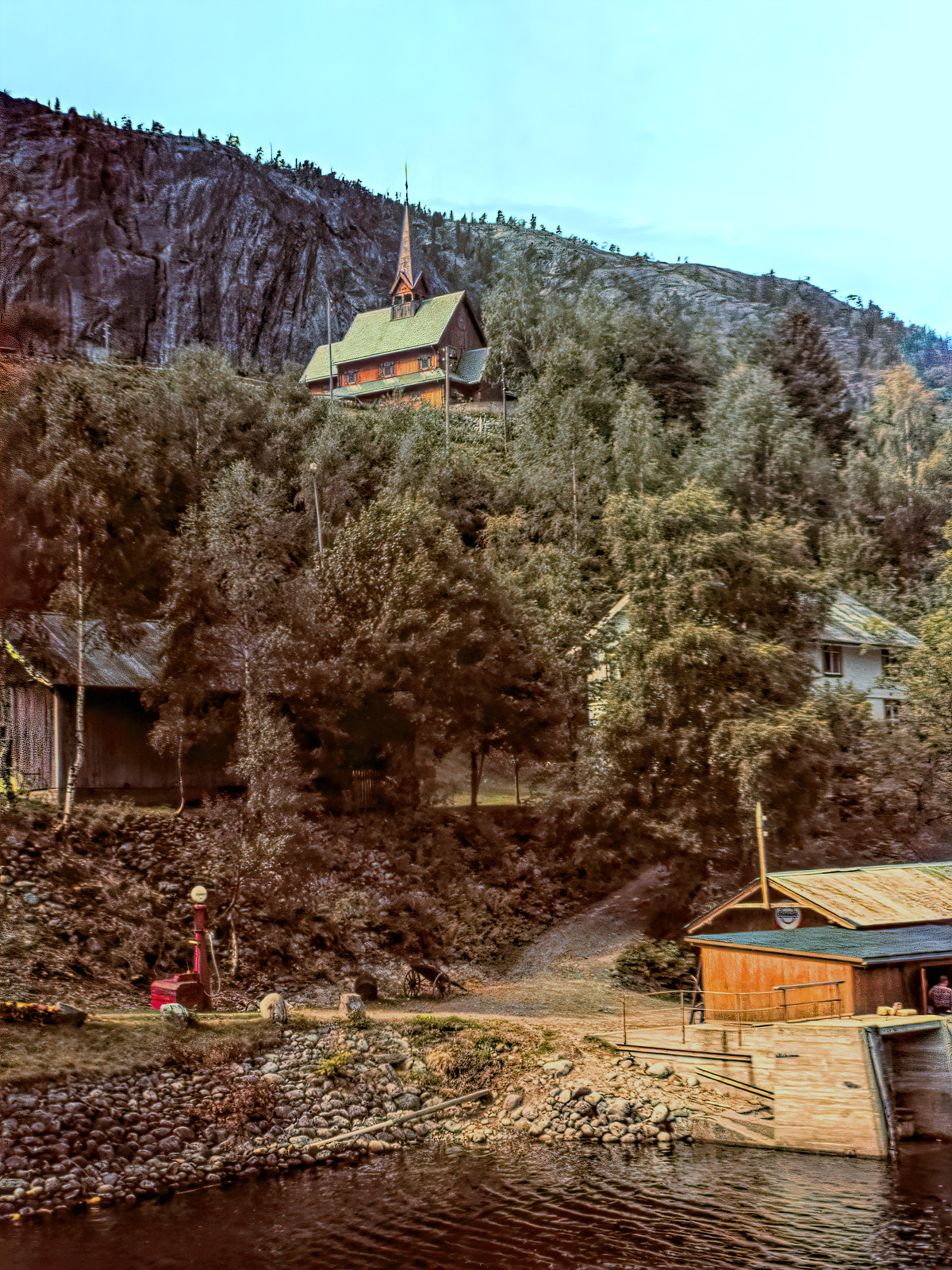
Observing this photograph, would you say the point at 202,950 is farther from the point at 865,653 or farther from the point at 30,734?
the point at 865,653

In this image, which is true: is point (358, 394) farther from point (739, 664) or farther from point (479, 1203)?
point (479, 1203)

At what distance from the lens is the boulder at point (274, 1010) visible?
15.7 meters

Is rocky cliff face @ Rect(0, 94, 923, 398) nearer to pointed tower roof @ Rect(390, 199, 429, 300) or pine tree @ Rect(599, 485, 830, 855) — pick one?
pointed tower roof @ Rect(390, 199, 429, 300)

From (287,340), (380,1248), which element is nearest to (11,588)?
(380,1248)

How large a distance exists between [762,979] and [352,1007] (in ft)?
21.4

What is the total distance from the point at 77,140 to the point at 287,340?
12.4m

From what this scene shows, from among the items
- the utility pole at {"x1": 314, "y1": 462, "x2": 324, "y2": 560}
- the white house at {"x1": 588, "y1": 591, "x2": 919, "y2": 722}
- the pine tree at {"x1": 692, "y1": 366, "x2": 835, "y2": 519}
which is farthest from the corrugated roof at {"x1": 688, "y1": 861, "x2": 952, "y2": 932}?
the pine tree at {"x1": 692, "y1": 366, "x2": 835, "y2": 519}

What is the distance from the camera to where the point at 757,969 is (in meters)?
16.4

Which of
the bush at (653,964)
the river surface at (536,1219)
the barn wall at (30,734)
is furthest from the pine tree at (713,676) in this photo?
the barn wall at (30,734)

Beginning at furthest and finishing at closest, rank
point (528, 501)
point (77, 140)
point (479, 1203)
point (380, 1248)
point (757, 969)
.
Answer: point (77, 140), point (528, 501), point (757, 969), point (479, 1203), point (380, 1248)

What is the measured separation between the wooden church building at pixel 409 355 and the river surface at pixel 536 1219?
36111 mm

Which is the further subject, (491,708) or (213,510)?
(491,708)

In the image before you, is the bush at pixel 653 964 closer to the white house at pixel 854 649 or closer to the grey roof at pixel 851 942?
the grey roof at pixel 851 942

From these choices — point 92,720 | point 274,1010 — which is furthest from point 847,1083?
point 92,720
